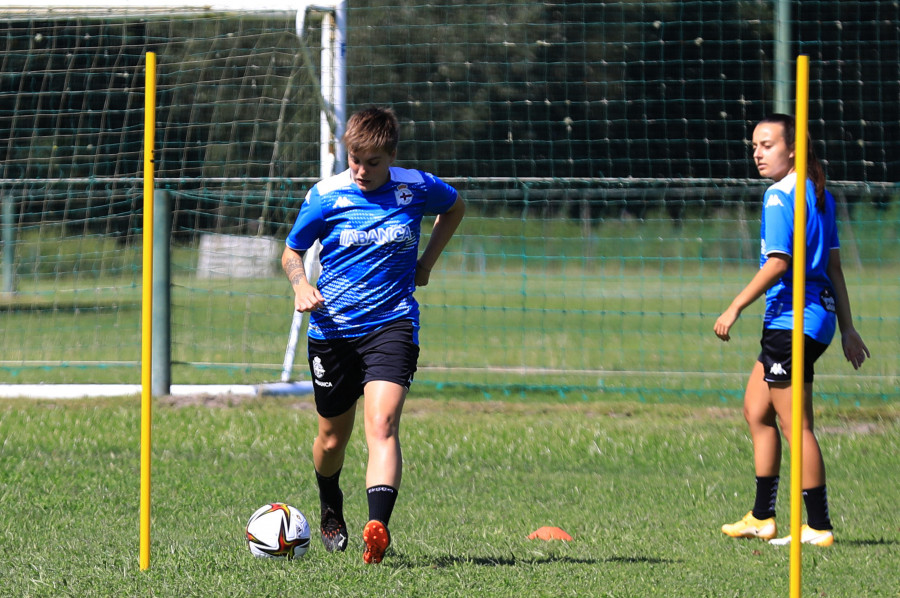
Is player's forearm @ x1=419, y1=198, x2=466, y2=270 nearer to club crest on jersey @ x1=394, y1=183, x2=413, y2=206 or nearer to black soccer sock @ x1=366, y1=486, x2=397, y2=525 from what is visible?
club crest on jersey @ x1=394, y1=183, x2=413, y2=206

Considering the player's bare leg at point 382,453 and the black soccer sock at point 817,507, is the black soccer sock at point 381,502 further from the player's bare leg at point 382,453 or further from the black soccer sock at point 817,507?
the black soccer sock at point 817,507

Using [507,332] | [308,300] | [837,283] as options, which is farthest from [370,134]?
[507,332]

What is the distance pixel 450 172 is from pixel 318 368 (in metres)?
16.2

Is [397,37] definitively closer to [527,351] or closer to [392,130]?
[527,351]

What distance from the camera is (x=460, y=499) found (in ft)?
20.8

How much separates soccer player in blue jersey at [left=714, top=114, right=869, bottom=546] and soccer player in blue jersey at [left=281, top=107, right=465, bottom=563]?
139 cm

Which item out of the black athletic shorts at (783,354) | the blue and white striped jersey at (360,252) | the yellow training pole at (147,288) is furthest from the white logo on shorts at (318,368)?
the black athletic shorts at (783,354)

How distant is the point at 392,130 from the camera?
15.1 ft

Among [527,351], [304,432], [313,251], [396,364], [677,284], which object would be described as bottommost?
[677,284]

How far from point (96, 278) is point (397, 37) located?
6745 millimetres

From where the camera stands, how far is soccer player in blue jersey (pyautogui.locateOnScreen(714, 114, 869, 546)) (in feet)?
16.2

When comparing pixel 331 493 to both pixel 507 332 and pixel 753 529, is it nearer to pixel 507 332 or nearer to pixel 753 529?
pixel 753 529

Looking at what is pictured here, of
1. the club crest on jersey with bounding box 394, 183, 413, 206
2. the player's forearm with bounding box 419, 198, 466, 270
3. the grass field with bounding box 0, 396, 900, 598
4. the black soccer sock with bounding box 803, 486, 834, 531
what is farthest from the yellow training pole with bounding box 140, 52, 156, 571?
the black soccer sock with bounding box 803, 486, 834, 531

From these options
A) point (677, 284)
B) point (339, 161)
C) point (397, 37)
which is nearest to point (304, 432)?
point (339, 161)
